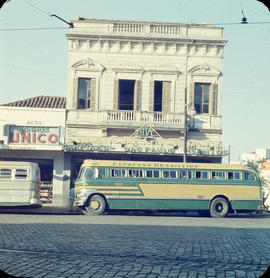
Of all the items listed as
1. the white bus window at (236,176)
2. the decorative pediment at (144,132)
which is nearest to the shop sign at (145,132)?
the decorative pediment at (144,132)

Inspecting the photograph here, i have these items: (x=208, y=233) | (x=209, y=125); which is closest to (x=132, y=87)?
(x=209, y=125)

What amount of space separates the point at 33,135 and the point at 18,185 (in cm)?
652

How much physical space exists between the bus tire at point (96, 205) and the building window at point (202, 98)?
1040 cm

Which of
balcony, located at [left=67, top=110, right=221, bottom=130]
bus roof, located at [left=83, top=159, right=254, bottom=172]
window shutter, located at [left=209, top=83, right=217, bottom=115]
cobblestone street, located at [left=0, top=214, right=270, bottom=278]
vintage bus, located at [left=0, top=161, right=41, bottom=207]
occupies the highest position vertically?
window shutter, located at [left=209, top=83, right=217, bottom=115]

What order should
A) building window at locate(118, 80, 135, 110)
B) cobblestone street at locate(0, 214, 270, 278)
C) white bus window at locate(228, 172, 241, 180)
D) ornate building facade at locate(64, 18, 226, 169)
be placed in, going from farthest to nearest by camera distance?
building window at locate(118, 80, 135, 110), ornate building facade at locate(64, 18, 226, 169), white bus window at locate(228, 172, 241, 180), cobblestone street at locate(0, 214, 270, 278)

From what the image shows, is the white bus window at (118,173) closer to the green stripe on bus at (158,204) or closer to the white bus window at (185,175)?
the green stripe on bus at (158,204)

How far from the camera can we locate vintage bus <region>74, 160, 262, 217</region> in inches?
917

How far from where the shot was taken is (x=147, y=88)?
30.0 m

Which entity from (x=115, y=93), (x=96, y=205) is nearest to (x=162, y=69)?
(x=115, y=93)

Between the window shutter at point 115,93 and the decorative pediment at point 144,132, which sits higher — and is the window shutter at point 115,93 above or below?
above

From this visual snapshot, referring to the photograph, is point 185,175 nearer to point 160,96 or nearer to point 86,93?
point 160,96

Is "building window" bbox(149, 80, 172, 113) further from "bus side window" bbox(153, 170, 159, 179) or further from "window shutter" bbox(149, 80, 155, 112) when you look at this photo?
"bus side window" bbox(153, 170, 159, 179)

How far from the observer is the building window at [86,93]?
29.8 m

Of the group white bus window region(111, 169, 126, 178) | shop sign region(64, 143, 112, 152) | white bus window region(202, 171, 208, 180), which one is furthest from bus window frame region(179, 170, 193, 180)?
shop sign region(64, 143, 112, 152)
